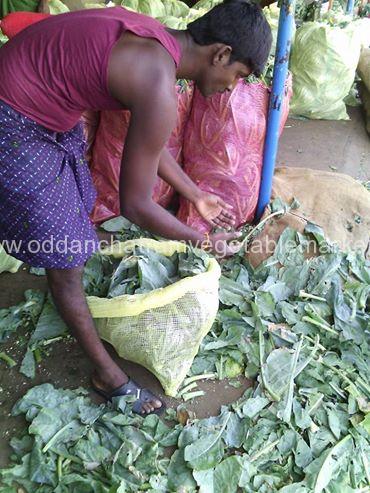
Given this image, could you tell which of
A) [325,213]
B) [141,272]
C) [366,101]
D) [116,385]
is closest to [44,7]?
[366,101]

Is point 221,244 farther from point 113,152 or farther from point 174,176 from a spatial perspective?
point 113,152

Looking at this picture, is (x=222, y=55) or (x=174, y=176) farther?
(x=174, y=176)

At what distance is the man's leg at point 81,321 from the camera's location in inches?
70.7

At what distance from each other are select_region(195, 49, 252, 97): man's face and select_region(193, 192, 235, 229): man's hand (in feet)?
2.24

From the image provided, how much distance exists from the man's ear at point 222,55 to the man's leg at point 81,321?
0.81m

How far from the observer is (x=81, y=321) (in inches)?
72.7

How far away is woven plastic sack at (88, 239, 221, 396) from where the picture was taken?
189 centimetres

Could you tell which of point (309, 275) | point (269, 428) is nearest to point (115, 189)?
point (309, 275)

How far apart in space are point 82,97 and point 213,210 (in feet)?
3.16

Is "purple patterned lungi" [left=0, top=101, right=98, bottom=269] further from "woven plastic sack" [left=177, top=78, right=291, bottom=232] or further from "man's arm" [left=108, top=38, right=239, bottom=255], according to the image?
"woven plastic sack" [left=177, top=78, right=291, bottom=232]

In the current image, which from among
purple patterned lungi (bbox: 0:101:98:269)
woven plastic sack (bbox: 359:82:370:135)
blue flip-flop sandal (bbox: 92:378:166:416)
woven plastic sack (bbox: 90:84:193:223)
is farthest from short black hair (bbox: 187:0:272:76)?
woven plastic sack (bbox: 359:82:370:135)

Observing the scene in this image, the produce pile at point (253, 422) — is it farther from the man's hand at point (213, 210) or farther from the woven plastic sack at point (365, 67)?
the woven plastic sack at point (365, 67)

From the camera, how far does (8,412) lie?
196 centimetres

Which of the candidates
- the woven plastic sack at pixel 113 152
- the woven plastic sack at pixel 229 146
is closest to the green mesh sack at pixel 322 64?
the woven plastic sack at pixel 229 146
